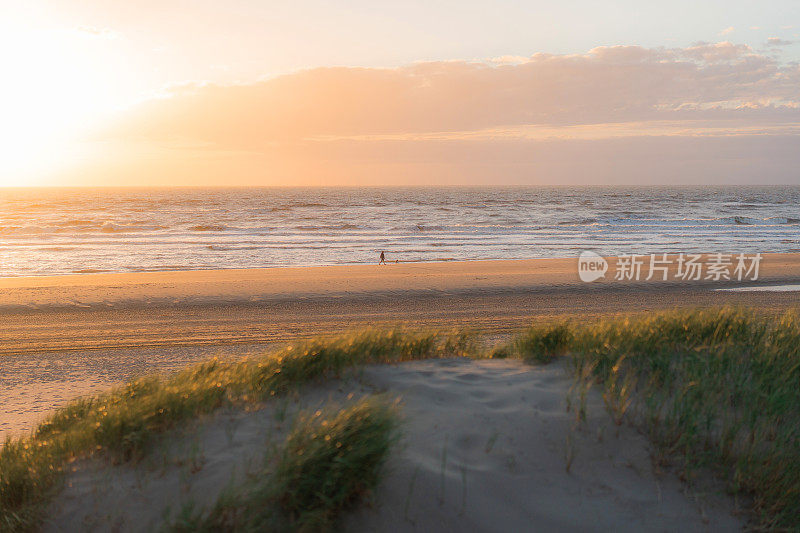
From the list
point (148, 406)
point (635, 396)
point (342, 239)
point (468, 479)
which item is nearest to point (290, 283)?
point (148, 406)

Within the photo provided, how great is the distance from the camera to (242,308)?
13625 millimetres

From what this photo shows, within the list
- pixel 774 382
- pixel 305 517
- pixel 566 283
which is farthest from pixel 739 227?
pixel 305 517

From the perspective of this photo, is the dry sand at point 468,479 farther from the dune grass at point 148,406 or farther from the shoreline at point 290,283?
the shoreline at point 290,283

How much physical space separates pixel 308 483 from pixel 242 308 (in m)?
11.6

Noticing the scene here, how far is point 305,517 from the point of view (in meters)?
→ 2.63

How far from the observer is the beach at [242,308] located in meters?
8.54

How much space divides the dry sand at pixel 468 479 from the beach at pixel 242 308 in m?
3.70

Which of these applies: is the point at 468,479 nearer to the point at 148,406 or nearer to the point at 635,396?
the point at 635,396

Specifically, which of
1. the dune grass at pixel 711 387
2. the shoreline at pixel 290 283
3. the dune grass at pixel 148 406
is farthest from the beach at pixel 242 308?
the dune grass at pixel 711 387

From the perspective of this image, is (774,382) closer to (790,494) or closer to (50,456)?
(790,494)

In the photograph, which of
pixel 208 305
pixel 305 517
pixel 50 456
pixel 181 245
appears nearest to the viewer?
pixel 305 517

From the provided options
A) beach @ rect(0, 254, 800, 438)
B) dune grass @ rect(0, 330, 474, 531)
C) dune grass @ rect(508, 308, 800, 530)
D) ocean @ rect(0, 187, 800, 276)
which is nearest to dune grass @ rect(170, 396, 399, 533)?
dune grass @ rect(0, 330, 474, 531)

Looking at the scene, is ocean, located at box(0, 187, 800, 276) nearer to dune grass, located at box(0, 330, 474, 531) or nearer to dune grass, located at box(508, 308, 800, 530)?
dune grass, located at box(0, 330, 474, 531)

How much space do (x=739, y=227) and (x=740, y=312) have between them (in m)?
48.6
